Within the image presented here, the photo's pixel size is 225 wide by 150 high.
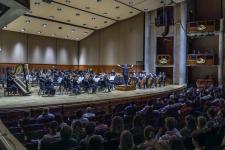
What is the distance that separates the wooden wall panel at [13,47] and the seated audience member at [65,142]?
20374 mm

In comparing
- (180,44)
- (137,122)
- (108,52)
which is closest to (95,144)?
(137,122)

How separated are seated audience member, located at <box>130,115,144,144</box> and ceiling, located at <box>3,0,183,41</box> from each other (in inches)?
562

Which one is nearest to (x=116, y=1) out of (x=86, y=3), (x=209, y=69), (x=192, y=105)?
(x=86, y=3)

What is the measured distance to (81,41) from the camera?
29000 millimetres

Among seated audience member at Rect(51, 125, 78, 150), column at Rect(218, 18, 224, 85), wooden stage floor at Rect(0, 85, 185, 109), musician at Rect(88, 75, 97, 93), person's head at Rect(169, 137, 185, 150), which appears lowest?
wooden stage floor at Rect(0, 85, 185, 109)

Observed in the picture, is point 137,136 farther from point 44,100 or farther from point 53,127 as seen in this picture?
point 44,100

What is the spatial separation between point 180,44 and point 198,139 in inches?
726

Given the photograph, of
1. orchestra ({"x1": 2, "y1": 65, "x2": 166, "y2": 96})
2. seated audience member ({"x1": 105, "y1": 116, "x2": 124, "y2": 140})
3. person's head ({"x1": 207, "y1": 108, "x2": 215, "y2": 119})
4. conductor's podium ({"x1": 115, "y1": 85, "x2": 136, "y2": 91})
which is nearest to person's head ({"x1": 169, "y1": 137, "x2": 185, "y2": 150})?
seated audience member ({"x1": 105, "y1": 116, "x2": 124, "y2": 140})

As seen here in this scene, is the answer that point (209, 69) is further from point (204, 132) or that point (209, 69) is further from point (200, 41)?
point (204, 132)

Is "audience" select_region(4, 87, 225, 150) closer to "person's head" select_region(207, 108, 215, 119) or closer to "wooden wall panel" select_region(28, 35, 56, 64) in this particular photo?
"person's head" select_region(207, 108, 215, 119)

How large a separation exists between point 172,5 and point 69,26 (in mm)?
8388

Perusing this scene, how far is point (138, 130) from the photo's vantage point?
5047 mm

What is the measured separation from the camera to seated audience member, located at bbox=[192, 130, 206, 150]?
153 inches

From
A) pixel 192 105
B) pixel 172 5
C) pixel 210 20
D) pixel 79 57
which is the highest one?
pixel 172 5
